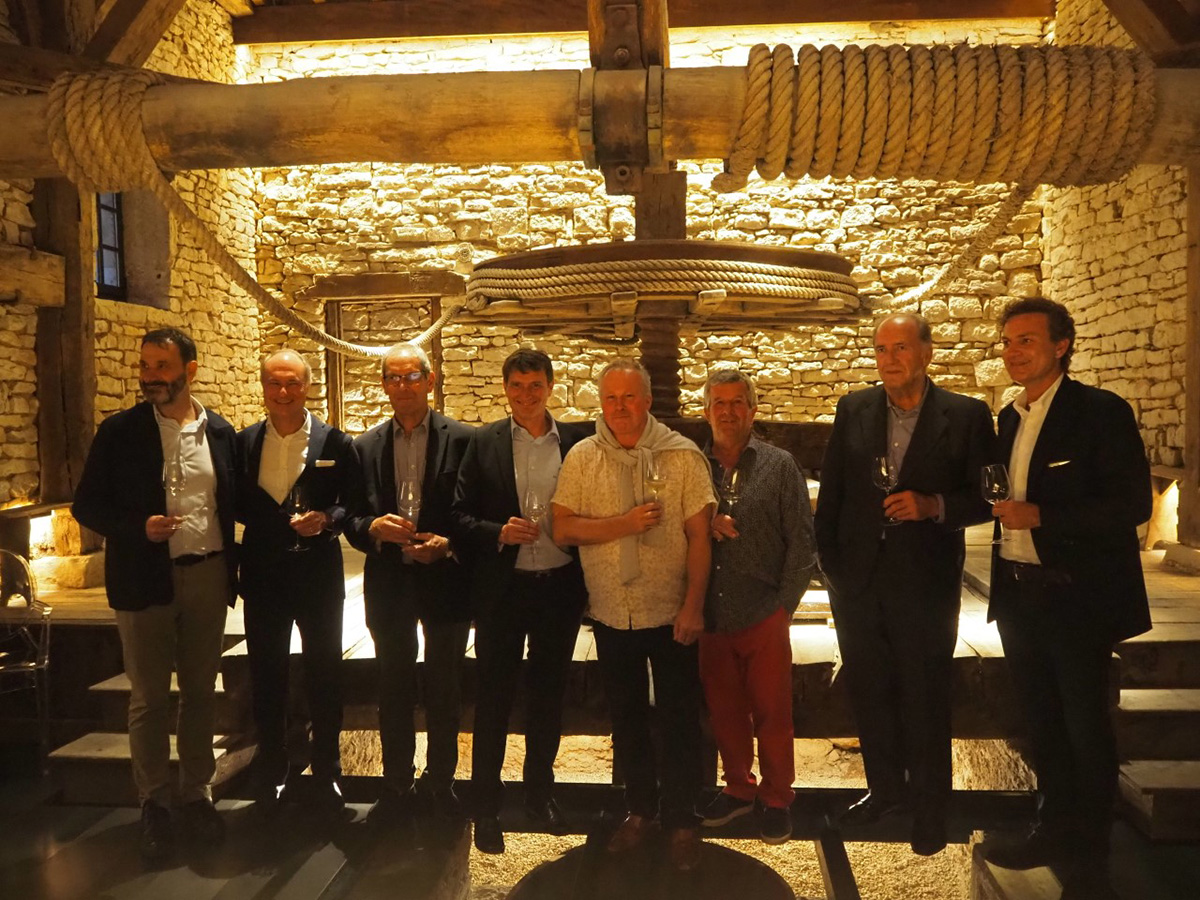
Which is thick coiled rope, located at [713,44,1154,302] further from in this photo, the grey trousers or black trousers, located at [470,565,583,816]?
the grey trousers

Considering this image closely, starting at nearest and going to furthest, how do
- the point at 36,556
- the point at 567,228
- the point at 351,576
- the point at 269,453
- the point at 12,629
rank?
the point at 269,453 < the point at 12,629 < the point at 351,576 < the point at 36,556 < the point at 567,228

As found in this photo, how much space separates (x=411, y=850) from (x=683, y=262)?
6.72 feet

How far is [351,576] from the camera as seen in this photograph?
4941 mm

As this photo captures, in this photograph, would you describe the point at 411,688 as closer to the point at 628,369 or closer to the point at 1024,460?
the point at 628,369

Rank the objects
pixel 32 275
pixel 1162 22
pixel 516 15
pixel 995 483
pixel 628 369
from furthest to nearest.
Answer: pixel 516 15 < pixel 32 275 < pixel 1162 22 < pixel 628 369 < pixel 995 483

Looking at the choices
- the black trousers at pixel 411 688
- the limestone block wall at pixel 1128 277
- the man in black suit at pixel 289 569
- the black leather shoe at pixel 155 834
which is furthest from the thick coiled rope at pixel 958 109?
the limestone block wall at pixel 1128 277

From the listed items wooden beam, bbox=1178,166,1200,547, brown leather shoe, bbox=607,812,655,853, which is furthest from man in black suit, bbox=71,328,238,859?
wooden beam, bbox=1178,166,1200,547

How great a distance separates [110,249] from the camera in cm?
654

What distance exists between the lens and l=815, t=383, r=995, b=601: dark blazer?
2.44 m

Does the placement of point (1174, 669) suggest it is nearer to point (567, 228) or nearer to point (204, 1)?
point (567, 228)

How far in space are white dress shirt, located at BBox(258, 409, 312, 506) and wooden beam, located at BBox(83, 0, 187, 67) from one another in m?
3.55

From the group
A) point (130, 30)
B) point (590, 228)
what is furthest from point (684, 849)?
point (590, 228)

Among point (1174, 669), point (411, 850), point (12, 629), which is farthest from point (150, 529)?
point (1174, 669)

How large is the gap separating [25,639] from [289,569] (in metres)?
1.98
